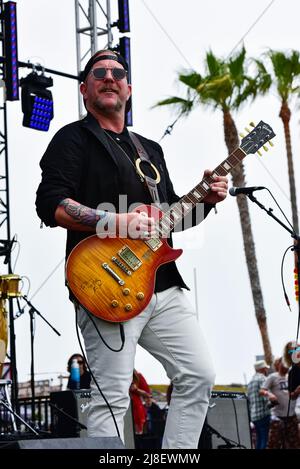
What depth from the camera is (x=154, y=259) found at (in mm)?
4633

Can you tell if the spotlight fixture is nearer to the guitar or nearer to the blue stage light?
the blue stage light

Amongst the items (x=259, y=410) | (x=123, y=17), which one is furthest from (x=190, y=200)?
(x=259, y=410)

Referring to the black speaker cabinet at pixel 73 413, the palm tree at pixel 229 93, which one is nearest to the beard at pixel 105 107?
the black speaker cabinet at pixel 73 413

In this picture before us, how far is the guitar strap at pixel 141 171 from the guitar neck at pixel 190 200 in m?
0.10

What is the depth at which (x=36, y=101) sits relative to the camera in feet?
39.3

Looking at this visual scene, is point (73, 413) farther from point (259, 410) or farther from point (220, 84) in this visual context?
point (220, 84)

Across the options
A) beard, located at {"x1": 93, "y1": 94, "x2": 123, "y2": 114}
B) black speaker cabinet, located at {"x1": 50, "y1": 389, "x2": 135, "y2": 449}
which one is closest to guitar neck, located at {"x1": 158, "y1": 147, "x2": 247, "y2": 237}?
beard, located at {"x1": 93, "y1": 94, "x2": 123, "y2": 114}

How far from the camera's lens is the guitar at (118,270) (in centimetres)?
448

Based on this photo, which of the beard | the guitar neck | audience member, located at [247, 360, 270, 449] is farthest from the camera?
audience member, located at [247, 360, 270, 449]

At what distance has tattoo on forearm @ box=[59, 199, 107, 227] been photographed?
4.49 m

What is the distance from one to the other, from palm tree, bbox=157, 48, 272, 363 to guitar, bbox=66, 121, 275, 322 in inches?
702

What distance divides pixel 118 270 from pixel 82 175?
0.54 m

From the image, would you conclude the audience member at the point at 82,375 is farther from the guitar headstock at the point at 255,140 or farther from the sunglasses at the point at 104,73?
the sunglasses at the point at 104,73
